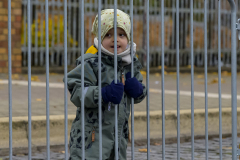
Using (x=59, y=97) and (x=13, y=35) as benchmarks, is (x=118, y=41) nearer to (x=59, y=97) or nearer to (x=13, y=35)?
(x=59, y=97)

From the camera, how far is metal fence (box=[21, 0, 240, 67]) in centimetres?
1069

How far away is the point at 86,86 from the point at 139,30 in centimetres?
859

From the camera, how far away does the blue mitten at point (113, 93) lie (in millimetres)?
2789

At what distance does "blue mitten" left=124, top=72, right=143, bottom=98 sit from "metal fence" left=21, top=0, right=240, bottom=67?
7.40m

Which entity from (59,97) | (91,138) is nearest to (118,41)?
(91,138)

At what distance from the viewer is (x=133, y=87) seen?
9.57ft

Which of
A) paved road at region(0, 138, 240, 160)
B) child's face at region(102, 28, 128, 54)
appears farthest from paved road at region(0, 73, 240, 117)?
child's face at region(102, 28, 128, 54)

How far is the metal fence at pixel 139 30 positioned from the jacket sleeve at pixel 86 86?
24.5 ft

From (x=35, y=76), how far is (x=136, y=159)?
19.4 feet

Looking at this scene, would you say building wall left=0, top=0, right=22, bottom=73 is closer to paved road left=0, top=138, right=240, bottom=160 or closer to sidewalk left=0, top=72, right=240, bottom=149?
sidewalk left=0, top=72, right=240, bottom=149

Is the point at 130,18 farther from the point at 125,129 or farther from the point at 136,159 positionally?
the point at 136,159

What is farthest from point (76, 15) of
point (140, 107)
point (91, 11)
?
point (140, 107)

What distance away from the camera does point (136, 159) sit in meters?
4.70

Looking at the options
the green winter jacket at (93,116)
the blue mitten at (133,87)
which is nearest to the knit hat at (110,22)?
the green winter jacket at (93,116)
